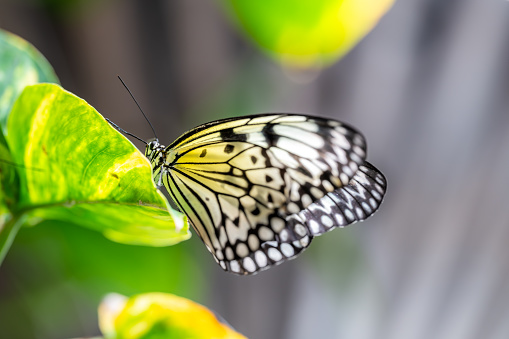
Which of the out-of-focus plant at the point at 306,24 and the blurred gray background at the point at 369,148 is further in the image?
the blurred gray background at the point at 369,148

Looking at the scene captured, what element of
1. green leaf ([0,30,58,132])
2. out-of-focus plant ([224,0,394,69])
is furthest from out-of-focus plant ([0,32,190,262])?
out-of-focus plant ([224,0,394,69])

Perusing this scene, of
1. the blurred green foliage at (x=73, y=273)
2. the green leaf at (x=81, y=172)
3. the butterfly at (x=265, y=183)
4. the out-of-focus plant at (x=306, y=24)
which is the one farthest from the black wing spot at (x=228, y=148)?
the blurred green foliage at (x=73, y=273)

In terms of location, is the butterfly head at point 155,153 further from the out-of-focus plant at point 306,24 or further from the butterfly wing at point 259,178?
the out-of-focus plant at point 306,24

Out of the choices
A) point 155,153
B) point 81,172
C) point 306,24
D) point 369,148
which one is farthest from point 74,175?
point 369,148

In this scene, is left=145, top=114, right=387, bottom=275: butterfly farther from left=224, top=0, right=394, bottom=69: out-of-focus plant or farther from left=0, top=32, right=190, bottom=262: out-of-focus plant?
left=224, top=0, right=394, bottom=69: out-of-focus plant

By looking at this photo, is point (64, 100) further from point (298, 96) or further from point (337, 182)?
point (298, 96)
